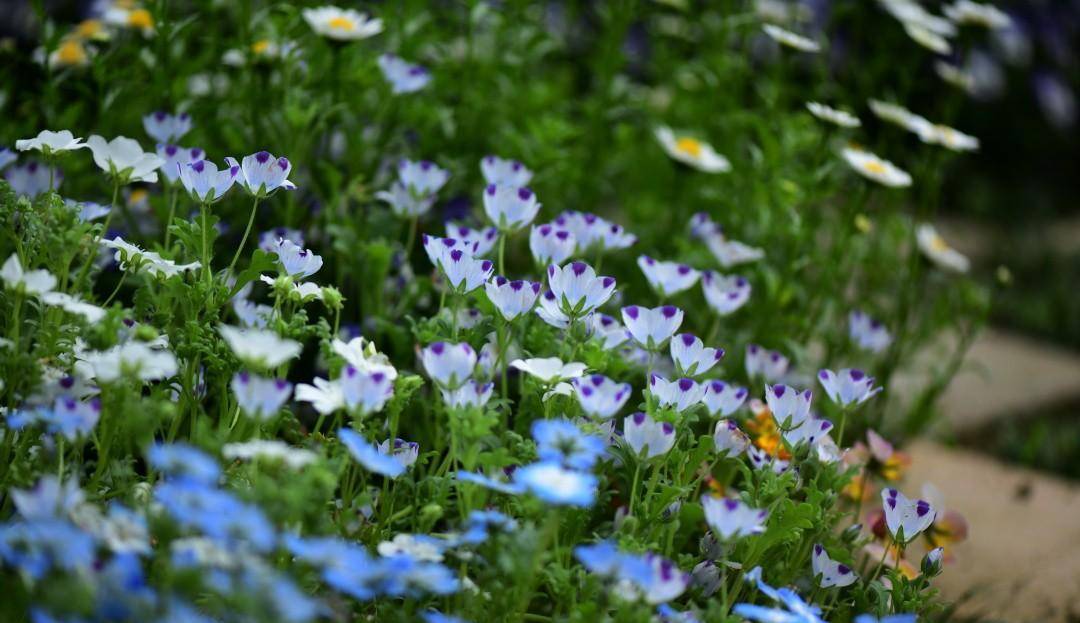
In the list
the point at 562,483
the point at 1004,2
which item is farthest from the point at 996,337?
the point at 562,483

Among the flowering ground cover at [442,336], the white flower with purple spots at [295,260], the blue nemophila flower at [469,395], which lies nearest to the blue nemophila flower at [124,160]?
the flowering ground cover at [442,336]

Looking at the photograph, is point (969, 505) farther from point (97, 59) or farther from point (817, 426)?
point (97, 59)

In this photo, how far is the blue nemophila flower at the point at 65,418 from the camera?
0.95 meters

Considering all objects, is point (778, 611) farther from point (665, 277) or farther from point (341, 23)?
point (341, 23)

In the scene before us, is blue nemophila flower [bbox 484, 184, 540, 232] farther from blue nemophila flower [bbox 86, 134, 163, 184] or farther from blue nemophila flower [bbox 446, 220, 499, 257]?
blue nemophila flower [bbox 86, 134, 163, 184]

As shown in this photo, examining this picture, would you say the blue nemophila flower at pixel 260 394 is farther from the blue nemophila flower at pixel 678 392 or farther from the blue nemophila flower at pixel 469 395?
the blue nemophila flower at pixel 678 392

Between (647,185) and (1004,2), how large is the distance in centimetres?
221

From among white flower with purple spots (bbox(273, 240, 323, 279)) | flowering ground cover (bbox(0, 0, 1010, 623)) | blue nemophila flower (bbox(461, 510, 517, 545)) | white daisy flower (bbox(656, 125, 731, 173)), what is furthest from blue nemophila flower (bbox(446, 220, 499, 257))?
white daisy flower (bbox(656, 125, 731, 173))

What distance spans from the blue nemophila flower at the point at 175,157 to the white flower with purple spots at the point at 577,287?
0.46 m

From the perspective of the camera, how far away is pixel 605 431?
119 cm

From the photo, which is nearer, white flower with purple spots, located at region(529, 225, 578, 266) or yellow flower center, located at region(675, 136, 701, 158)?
white flower with purple spots, located at region(529, 225, 578, 266)

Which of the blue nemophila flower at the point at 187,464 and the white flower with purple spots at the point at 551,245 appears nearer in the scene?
the blue nemophila flower at the point at 187,464

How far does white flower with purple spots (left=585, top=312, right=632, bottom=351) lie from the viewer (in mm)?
1309

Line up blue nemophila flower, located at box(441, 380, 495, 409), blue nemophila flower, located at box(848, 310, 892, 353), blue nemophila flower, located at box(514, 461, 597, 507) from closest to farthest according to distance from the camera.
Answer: blue nemophila flower, located at box(514, 461, 597, 507)
blue nemophila flower, located at box(441, 380, 495, 409)
blue nemophila flower, located at box(848, 310, 892, 353)
